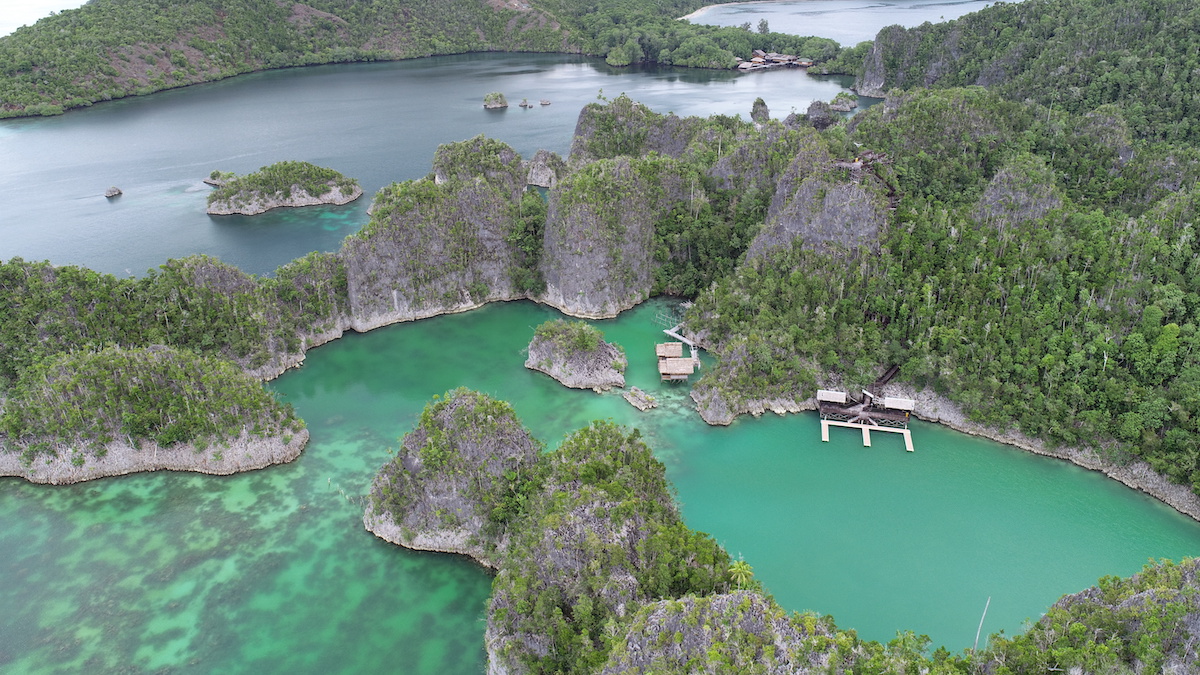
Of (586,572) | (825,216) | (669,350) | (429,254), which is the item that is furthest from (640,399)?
(429,254)

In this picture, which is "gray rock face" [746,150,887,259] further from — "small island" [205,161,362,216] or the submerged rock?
"small island" [205,161,362,216]

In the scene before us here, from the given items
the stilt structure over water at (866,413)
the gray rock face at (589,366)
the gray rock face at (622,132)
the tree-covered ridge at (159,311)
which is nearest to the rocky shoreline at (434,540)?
the gray rock face at (589,366)

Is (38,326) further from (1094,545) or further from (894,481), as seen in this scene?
(1094,545)

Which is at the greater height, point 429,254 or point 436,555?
point 429,254

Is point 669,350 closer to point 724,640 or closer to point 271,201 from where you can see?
point 724,640

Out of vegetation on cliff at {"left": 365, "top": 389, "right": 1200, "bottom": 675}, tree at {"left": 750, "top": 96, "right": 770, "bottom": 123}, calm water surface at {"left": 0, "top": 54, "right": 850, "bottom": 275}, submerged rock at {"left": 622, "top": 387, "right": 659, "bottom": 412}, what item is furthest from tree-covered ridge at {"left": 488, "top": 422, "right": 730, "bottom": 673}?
tree at {"left": 750, "top": 96, "right": 770, "bottom": 123}

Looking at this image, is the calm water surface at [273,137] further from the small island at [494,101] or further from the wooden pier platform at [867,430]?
the wooden pier platform at [867,430]
